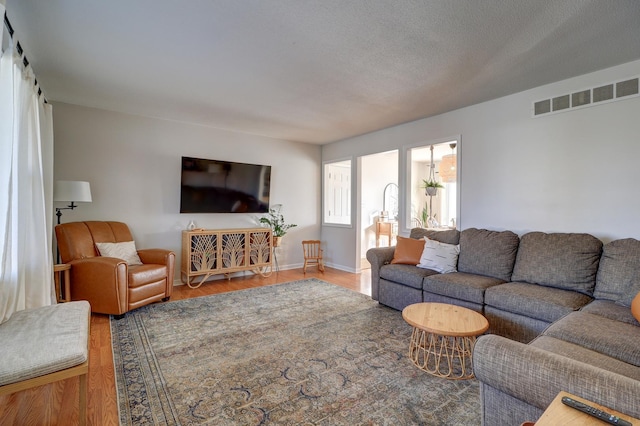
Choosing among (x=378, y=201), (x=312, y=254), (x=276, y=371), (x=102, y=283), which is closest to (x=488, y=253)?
(x=276, y=371)

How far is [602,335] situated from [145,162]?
16.4 ft

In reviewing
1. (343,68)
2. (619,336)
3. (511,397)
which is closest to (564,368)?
(511,397)

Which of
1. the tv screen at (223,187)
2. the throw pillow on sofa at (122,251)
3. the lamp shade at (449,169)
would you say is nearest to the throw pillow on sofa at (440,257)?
the lamp shade at (449,169)

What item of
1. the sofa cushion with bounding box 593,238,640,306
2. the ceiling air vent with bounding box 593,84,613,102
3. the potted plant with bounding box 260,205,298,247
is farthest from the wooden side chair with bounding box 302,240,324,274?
the ceiling air vent with bounding box 593,84,613,102

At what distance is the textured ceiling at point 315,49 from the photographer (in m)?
1.91

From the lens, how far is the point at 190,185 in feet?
14.8

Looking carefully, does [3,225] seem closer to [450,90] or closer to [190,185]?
[190,185]

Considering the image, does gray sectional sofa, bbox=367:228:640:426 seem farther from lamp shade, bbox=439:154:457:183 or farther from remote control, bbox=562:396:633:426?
lamp shade, bbox=439:154:457:183

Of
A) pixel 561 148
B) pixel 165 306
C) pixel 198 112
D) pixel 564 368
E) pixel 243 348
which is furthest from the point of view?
pixel 198 112

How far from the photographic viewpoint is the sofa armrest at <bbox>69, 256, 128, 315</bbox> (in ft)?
9.91

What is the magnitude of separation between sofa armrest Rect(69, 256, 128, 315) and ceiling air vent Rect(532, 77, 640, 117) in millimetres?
4589

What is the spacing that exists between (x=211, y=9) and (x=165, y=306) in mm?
3070

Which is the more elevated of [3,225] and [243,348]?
[3,225]

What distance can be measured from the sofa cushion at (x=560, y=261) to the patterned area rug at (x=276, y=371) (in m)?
1.26
